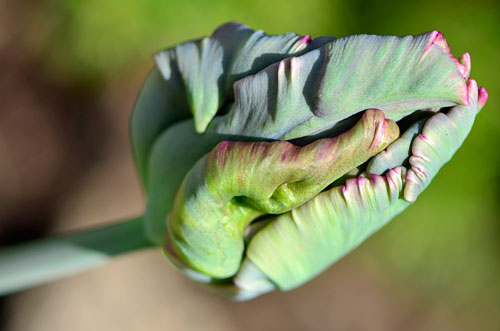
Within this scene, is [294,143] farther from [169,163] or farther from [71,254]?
[71,254]

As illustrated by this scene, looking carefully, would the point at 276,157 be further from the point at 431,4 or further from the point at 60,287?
the point at 431,4

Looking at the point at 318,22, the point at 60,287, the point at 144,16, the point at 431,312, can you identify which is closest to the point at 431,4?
the point at 318,22

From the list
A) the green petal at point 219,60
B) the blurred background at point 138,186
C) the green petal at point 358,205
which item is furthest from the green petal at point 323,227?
the blurred background at point 138,186

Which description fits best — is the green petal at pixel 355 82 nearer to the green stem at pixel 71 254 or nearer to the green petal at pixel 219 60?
the green petal at pixel 219 60

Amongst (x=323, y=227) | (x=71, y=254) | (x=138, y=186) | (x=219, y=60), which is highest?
(x=219, y=60)

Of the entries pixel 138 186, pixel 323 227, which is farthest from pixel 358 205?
pixel 138 186
